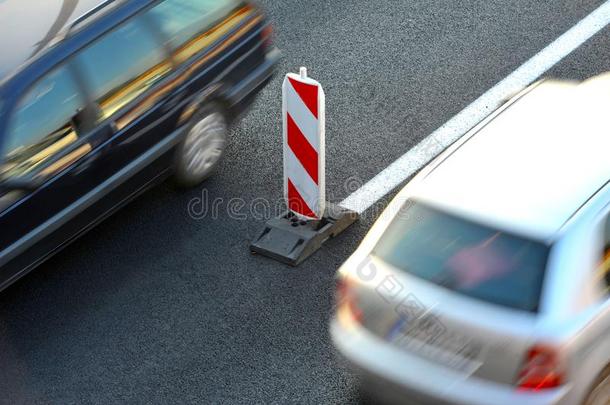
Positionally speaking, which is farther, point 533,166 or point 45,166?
point 45,166

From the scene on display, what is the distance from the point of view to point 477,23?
10.3m

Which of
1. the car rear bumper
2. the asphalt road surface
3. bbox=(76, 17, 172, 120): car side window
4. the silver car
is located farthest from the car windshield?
bbox=(76, 17, 172, 120): car side window

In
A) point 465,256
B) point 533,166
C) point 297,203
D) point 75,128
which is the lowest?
point 297,203

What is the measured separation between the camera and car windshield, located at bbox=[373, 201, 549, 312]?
5402 millimetres

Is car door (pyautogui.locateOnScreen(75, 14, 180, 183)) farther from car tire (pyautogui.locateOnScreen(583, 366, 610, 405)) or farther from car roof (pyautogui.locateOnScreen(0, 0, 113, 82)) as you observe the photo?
car tire (pyautogui.locateOnScreen(583, 366, 610, 405))

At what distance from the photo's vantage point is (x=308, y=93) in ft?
23.8

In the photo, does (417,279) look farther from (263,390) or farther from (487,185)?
(263,390)

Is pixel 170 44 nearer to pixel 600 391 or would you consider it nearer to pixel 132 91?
pixel 132 91

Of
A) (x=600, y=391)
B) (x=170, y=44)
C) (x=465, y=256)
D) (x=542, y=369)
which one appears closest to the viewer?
(x=542, y=369)

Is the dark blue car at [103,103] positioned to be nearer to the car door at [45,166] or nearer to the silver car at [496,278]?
the car door at [45,166]

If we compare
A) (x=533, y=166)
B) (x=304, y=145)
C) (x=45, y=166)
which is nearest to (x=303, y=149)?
(x=304, y=145)

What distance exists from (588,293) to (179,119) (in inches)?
150

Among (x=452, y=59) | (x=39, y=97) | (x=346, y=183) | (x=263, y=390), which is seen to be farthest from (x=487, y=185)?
(x=452, y=59)

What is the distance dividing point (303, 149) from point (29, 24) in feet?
7.24
